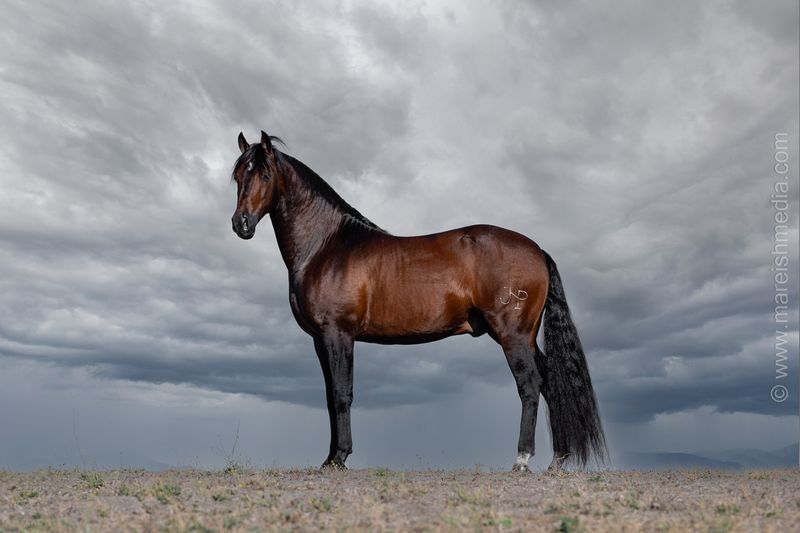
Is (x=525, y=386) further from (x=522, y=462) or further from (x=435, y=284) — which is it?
(x=435, y=284)

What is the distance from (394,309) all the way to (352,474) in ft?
8.14

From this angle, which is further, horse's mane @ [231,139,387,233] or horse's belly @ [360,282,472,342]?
horse's mane @ [231,139,387,233]

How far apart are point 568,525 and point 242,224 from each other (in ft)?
22.2

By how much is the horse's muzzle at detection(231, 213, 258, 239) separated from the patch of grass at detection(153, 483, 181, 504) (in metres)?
3.94

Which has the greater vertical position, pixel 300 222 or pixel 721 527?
pixel 300 222

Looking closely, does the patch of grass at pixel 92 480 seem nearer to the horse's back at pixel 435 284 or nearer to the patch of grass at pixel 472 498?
the horse's back at pixel 435 284

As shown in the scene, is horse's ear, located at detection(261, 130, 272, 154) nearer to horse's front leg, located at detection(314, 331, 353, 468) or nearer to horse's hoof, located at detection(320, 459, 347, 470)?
horse's front leg, located at detection(314, 331, 353, 468)

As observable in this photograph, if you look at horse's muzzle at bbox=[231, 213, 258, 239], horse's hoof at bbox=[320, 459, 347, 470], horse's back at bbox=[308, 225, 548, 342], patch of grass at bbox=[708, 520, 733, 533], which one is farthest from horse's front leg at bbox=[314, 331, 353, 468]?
patch of grass at bbox=[708, 520, 733, 533]

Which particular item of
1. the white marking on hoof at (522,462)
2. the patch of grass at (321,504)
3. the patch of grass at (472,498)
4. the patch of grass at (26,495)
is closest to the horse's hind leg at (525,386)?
the white marking on hoof at (522,462)

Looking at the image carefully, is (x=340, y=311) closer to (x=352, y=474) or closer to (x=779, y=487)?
(x=352, y=474)

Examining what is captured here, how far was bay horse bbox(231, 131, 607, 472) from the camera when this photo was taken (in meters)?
Answer: 10.7

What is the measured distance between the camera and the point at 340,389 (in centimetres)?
1048

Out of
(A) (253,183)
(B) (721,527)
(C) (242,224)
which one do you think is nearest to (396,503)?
(B) (721,527)

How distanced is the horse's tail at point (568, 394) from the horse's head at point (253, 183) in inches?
186
